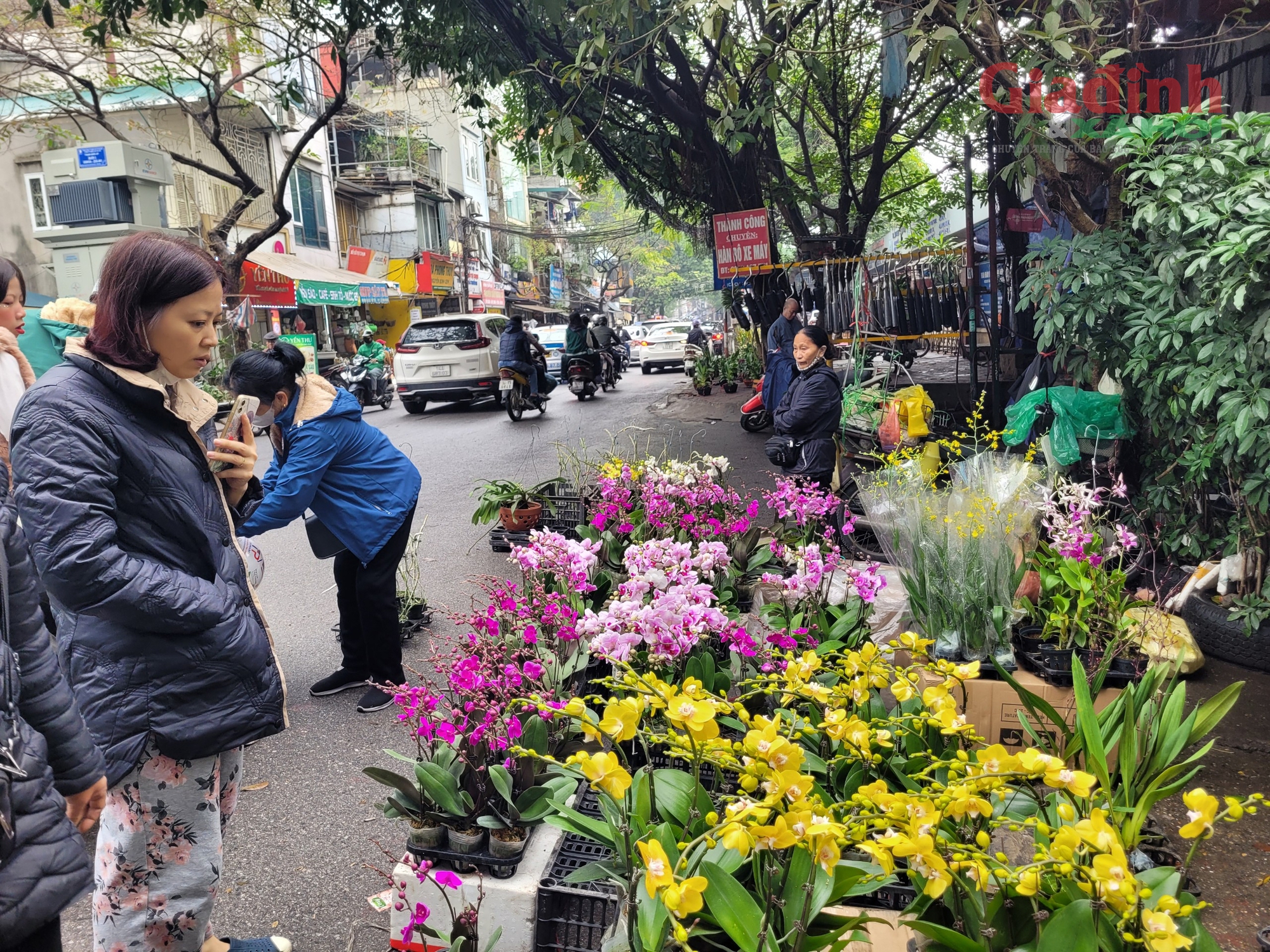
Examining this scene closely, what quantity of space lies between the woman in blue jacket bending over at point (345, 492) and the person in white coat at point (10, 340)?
72 centimetres

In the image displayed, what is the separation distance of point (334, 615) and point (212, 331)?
11.5ft

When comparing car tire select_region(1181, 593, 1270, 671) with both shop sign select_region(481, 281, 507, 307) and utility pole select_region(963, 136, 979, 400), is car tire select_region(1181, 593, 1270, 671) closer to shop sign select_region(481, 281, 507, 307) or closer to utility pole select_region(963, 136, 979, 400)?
utility pole select_region(963, 136, 979, 400)

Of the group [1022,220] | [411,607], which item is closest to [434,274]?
[1022,220]

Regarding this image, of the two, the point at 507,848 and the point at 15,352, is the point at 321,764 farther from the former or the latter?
the point at 15,352

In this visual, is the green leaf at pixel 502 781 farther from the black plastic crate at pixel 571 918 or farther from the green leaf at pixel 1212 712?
the green leaf at pixel 1212 712

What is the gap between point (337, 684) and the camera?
4.14 meters

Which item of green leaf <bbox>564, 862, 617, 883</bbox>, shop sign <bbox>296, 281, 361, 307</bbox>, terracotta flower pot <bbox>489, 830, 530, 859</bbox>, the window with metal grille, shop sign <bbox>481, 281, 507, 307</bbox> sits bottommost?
terracotta flower pot <bbox>489, 830, 530, 859</bbox>

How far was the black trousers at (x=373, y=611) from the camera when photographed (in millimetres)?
3852

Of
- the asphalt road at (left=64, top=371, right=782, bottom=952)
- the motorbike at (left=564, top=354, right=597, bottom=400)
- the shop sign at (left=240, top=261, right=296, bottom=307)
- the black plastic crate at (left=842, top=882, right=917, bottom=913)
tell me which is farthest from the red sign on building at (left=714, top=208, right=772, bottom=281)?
the shop sign at (left=240, top=261, right=296, bottom=307)

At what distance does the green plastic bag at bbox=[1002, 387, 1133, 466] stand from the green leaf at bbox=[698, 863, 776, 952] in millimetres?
3909

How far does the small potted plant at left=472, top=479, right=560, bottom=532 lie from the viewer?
591 cm

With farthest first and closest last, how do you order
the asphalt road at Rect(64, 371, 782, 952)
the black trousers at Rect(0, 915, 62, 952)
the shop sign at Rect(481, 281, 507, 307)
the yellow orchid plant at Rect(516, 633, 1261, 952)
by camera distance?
the shop sign at Rect(481, 281, 507, 307), the asphalt road at Rect(64, 371, 782, 952), the black trousers at Rect(0, 915, 62, 952), the yellow orchid plant at Rect(516, 633, 1261, 952)

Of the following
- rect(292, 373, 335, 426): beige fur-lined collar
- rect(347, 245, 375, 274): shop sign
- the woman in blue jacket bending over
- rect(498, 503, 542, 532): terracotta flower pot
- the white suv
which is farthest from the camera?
rect(347, 245, 375, 274): shop sign

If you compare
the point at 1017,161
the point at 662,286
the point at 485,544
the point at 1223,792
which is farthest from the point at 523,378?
the point at 662,286
